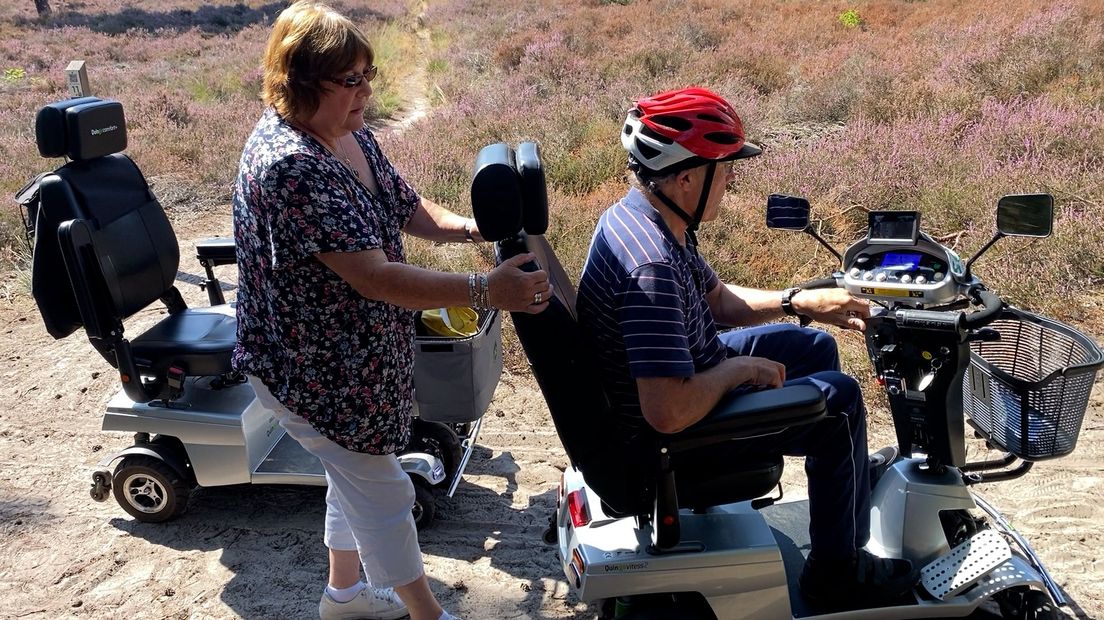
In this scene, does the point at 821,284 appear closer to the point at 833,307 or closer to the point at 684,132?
the point at 833,307

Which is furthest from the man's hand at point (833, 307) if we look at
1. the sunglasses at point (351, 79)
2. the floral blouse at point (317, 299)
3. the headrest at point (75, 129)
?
the headrest at point (75, 129)

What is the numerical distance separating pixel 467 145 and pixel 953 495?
7.50m

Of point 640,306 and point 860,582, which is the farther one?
point 860,582

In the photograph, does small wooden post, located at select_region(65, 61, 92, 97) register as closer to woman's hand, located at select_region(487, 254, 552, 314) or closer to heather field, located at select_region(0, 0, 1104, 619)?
heather field, located at select_region(0, 0, 1104, 619)

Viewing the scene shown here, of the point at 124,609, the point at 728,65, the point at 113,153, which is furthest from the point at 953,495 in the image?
the point at 728,65

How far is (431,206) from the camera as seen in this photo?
3.13 metres

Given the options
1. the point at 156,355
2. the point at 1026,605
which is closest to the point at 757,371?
the point at 1026,605

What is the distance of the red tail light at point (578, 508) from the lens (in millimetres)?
2830

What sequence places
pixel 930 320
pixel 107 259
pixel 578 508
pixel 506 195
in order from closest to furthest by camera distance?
pixel 506 195
pixel 930 320
pixel 578 508
pixel 107 259

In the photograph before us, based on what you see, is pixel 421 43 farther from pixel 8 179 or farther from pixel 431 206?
pixel 431 206

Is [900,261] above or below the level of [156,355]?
above

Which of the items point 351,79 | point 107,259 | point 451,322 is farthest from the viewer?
point 451,322

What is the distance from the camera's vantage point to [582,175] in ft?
26.7

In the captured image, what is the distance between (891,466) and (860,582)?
443 millimetres
